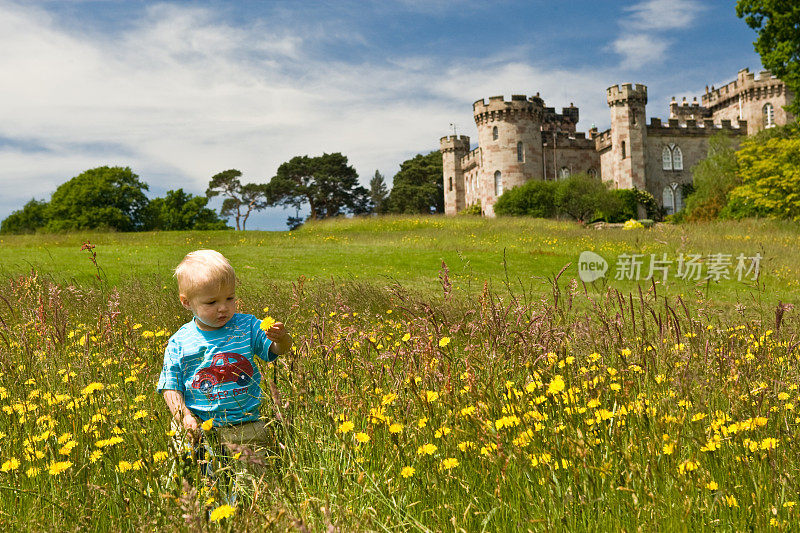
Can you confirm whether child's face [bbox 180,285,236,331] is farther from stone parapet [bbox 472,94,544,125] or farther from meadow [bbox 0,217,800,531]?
stone parapet [bbox 472,94,544,125]

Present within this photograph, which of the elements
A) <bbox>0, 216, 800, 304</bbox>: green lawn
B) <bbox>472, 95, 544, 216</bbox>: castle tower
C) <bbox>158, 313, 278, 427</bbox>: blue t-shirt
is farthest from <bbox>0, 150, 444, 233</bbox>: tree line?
<bbox>158, 313, 278, 427</bbox>: blue t-shirt

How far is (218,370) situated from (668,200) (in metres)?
56.8

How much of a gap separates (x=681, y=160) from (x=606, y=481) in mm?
57859

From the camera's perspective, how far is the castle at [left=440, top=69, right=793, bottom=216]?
49.8m

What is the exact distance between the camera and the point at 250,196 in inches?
2643

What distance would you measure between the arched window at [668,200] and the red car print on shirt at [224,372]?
55680mm

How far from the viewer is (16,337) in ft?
16.3

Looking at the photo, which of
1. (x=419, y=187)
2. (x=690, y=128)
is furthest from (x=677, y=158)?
(x=419, y=187)

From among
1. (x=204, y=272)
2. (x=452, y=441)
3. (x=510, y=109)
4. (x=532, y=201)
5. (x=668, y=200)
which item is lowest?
(x=452, y=441)

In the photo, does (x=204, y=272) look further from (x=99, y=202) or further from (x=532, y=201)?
(x=99, y=202)

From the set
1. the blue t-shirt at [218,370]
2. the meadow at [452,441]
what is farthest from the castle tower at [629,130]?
the blue t-shirt at [218,370]

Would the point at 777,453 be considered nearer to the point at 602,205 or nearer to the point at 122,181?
the point at 602,205

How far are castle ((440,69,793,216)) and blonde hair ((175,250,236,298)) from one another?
47204mm

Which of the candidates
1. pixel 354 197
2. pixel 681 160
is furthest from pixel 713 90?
pixel 354 197
